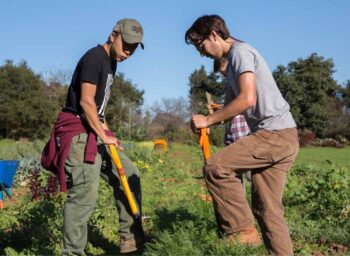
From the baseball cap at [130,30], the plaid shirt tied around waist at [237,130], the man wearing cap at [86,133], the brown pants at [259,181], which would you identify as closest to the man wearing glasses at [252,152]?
the brown pants at [259,181]

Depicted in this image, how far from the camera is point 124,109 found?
32.8m

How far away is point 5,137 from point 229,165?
33.1 metres

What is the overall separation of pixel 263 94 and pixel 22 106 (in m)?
31.2

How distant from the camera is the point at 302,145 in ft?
124

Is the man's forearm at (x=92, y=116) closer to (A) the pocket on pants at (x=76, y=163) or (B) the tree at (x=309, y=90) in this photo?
(A) the pocket on pants at (x=76, y=163)

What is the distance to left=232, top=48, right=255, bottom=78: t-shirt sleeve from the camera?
3.23 meters

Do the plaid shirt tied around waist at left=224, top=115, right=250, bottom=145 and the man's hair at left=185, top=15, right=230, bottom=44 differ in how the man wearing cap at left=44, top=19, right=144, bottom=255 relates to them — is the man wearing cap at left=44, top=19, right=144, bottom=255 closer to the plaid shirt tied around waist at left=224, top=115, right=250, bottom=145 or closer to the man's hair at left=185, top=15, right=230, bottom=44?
the man's hair at left=185, top=15, right=230, bottom=44

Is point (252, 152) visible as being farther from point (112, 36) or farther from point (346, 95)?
point (346, 95)

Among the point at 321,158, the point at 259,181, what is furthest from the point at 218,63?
the point at 321,158

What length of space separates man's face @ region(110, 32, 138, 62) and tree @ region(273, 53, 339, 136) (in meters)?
41.6

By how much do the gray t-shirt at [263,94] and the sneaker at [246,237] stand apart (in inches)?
27.8

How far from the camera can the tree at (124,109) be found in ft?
93.9

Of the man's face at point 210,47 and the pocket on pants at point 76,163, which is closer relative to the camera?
the man's face at point 210,47

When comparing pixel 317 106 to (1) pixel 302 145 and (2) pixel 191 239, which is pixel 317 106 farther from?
(2) pixel 191 239
